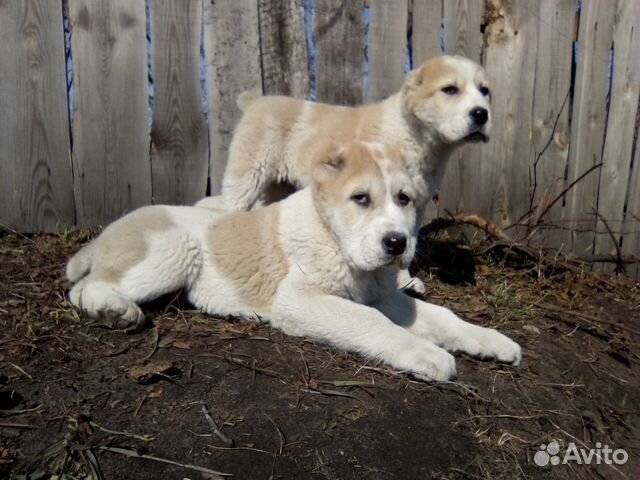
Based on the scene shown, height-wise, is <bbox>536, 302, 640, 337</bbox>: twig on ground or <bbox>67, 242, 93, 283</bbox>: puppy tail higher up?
<bbox>67, 242, 93, 283</bbox>: puppy tail

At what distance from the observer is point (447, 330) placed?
3.77 metres

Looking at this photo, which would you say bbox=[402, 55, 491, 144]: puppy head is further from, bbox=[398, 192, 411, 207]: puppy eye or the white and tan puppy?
bbox=[398, 192, 411, 207]: puppy eye

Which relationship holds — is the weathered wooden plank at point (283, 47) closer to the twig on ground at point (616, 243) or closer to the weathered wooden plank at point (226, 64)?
the weathered wooden plank at point (226, 64)

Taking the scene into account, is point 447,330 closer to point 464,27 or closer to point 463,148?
point 463,148

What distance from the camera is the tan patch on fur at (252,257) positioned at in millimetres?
3854

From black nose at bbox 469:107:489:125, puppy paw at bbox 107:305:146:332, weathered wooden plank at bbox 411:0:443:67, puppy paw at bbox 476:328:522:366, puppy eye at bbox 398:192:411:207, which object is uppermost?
weathered wooden plank at bbox 411:0:443:67

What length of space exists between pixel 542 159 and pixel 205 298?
3.32 meters

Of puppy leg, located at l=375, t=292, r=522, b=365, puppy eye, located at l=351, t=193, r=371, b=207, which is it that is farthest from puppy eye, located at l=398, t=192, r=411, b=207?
puppy leg, located at l=375, t=292, r=522, b=365

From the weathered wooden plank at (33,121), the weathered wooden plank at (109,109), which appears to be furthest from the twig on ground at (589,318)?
the weathered wooden plank at (33,121)

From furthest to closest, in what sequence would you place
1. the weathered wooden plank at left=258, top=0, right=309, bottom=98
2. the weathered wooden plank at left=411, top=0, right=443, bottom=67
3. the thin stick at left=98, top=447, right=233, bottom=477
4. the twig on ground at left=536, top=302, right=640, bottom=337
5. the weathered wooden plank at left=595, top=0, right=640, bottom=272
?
A: the weathered wooden plank at left=595, top=0, right=640, bottom=272 → the weathered wooden plank at left=411, top=0, right=443, bottom=67 → the weathered wooden plank at left=258, top=0, right=309, bottom=98 → the twig on ground at left=536, top=302, right=640, bottom=337 → the thin stick at left=98, top=447, right=233, bottom=477

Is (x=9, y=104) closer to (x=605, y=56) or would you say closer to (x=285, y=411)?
(x=285, y=411)

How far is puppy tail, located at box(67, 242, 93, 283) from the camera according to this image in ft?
12.8

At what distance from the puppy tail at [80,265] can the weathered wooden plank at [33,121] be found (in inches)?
51.7

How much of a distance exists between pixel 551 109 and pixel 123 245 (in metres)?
3.80
